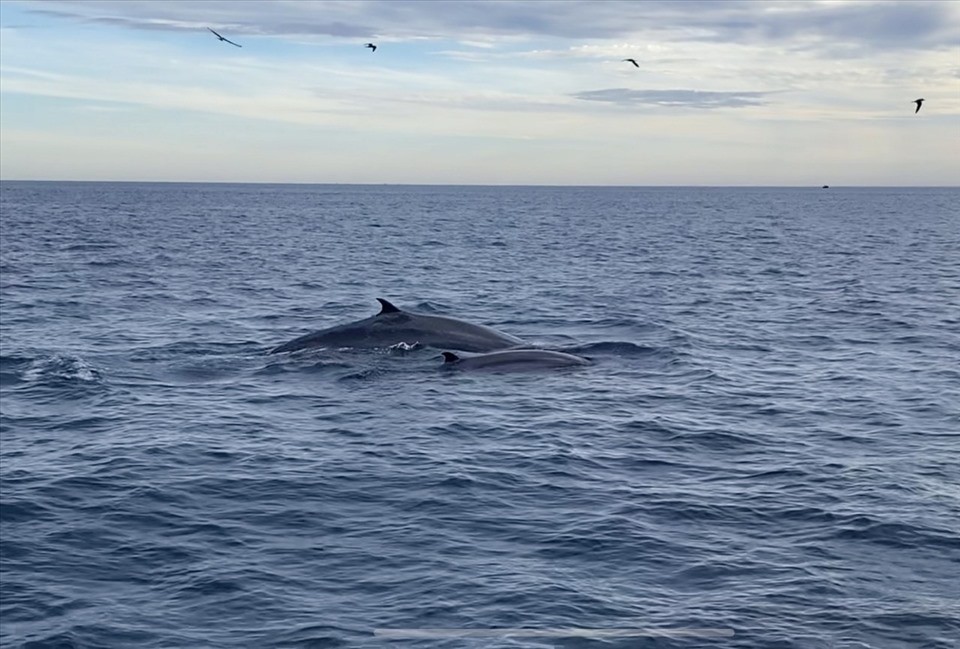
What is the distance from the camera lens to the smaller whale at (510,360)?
22688 mm

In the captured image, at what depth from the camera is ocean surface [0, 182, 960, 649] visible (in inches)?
425

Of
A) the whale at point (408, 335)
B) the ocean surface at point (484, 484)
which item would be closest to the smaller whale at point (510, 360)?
the ocean surface at point (484, 484)

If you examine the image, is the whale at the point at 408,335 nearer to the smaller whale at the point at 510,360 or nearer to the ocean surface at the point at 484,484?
the ocean surface at the point at 484,484

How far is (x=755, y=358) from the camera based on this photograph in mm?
25719

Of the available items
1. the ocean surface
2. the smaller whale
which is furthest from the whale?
the smaller whale

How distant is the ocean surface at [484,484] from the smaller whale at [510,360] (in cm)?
37

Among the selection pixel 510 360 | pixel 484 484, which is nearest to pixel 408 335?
pixel 510 360

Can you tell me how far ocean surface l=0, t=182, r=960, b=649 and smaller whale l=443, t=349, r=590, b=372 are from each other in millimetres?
375

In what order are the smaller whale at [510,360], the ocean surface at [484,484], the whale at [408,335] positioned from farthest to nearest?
the whale at [408,335]
the smaller whale at [510,360]
the ocean surface at [484,484]

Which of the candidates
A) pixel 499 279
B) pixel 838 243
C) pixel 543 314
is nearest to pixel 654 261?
pixel 499 279

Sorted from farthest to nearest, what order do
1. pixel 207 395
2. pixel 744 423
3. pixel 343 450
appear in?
pixel 207 395, pixel 744 423, pixel 343 450

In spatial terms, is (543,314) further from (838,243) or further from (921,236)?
(921,236)

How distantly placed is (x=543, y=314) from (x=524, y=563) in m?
22.2

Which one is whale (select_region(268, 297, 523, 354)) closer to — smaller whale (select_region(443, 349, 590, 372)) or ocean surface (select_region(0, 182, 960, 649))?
ocean surface (select_region(0, 182, 960, 649))
